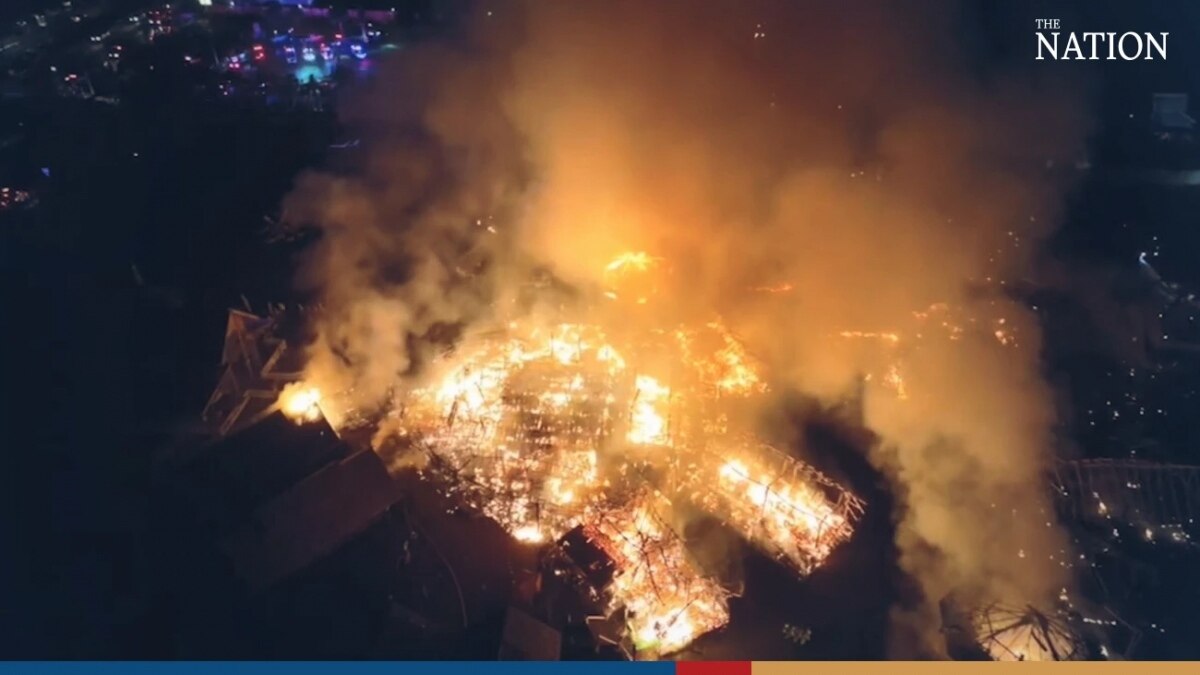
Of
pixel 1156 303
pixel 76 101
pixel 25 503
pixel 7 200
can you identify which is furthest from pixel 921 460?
pixel 76 101

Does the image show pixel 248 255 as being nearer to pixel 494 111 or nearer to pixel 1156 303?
pixel 494 111

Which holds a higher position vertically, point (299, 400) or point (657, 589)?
point (299, 400)

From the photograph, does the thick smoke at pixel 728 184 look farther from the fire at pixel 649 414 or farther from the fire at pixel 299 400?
the fire at pixel 649 414

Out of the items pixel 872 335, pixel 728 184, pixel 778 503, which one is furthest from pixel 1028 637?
pixel 728 184

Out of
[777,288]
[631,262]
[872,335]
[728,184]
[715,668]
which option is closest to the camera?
[715,668]

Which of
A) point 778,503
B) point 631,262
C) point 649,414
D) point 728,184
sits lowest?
point 778,503

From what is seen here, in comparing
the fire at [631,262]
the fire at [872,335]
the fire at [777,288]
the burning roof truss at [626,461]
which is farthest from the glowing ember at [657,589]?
the fire at [631,262]

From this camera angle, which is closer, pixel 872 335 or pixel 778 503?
pixel 778 503

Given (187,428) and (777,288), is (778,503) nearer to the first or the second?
(777,288)
